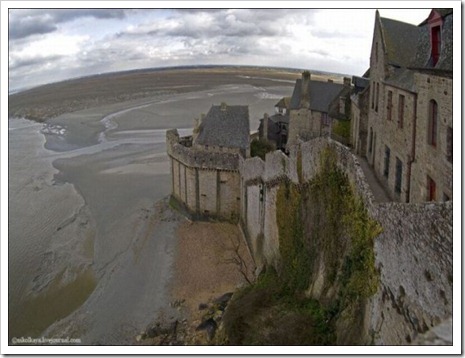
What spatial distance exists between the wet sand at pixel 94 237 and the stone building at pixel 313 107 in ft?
37.0

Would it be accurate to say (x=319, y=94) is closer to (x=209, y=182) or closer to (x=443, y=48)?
(x=209, y=182)

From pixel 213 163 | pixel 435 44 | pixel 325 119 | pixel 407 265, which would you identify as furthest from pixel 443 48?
pixel 325 119

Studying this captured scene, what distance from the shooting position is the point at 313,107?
33.8 meters

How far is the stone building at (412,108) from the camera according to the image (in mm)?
13039

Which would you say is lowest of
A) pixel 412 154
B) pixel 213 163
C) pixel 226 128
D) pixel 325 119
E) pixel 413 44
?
pixel 213 163

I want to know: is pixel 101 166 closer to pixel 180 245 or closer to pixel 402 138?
pixel 180 245

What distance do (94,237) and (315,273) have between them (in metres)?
19.7

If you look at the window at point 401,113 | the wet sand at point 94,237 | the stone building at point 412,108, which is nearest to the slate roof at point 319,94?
the stone building at point 412,108

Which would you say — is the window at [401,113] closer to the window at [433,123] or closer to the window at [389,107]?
the window at [389,107]

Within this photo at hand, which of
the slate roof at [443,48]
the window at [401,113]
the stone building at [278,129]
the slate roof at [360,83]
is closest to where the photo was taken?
the slate roof at [443,48]

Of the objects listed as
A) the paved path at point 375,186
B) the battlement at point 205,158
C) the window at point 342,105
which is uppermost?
the window at point 342,105

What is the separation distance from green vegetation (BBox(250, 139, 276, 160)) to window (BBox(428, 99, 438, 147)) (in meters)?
18.4

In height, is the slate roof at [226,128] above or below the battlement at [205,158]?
above

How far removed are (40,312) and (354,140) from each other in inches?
766
